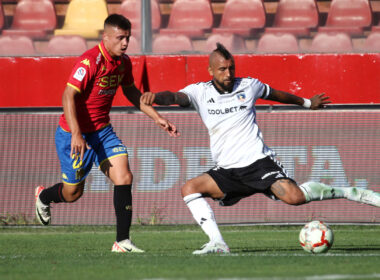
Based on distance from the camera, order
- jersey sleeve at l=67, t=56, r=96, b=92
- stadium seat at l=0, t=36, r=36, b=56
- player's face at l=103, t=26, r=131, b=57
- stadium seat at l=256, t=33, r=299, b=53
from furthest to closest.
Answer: stadium seat at l=0, t=36, r=36, b=56 < stadium seat at l=256, t=33, r=299, b=53 < player's face at l=103, t=26, r=131, b=57 < jersey sleeve at l=67, t=56, r=96, b=92

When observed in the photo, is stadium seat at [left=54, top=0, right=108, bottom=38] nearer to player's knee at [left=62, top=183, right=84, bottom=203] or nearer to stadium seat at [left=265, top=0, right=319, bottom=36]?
stadium seat at [left=265, top=0, right=319, bottom=36]

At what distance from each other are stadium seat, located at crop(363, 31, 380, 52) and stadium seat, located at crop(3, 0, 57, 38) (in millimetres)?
5186

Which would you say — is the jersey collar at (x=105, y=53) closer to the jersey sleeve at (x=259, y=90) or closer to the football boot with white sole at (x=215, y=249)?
the jersey sleeve at (x=259, y=90)

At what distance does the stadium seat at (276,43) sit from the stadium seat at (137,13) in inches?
67.8

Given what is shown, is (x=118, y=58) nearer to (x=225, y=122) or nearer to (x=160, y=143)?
(x=225, y=122)

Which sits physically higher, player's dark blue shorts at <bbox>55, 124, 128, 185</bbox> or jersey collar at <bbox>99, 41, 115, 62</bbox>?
jersey collar at <bbox>99, 41, 115, 62</bbox>

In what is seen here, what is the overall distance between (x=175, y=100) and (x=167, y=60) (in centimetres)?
511

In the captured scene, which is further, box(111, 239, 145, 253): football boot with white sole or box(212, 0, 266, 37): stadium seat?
box(212, 0, 266, 37): stadium seat

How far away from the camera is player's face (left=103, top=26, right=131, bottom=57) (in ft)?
25.6

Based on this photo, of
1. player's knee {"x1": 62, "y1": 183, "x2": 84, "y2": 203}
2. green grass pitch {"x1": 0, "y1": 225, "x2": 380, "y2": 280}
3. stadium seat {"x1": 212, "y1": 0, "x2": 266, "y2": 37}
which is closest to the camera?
green grass pitch {"x1": 0, "y1": 225, "x2": 380, "y2": 280}

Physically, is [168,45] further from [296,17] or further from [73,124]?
[73,124]

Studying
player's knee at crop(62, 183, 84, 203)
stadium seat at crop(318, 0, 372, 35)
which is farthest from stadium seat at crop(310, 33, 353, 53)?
player's knee at crop(62, 183, 84, 203)

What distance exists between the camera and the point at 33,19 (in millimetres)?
13211

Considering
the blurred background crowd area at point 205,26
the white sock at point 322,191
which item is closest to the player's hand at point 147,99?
the white sock at point 322,191
